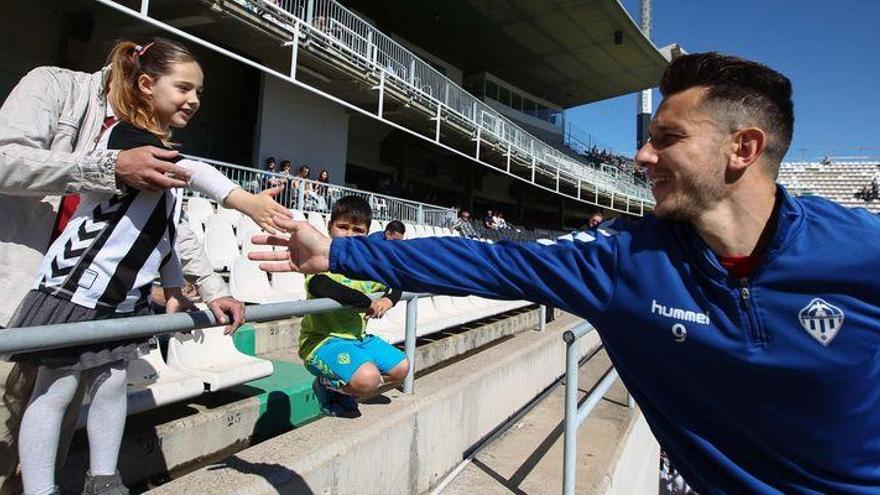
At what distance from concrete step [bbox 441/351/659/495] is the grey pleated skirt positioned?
201 centimetres

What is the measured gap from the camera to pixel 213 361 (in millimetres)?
2936

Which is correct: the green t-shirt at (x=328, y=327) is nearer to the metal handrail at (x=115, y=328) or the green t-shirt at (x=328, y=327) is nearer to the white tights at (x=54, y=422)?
the metal handrail at (x=115, y=328)

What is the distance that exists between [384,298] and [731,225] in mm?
1921

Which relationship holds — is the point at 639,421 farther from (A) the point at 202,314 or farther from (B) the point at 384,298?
(A) the point at 202,314

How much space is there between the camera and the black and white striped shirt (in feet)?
5.27

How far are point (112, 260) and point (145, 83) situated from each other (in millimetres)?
586

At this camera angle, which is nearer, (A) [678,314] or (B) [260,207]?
(A) [678,314]

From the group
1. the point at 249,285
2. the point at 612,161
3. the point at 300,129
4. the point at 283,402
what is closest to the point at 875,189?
the point at 612,161

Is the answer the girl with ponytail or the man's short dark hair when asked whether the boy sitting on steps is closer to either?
the girl with ponytail

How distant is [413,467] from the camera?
9.18ft

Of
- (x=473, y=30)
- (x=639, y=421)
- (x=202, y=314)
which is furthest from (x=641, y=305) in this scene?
(x=473, y=30)

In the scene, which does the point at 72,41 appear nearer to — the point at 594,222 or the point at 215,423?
the point at 215,423

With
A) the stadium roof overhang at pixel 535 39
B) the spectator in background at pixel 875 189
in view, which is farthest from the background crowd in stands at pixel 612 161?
the spectator in background at pixel 875 189

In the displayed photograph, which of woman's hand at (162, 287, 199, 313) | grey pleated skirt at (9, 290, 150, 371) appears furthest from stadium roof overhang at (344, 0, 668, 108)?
grey pleated skirt at (9, 290, 150, 371)
